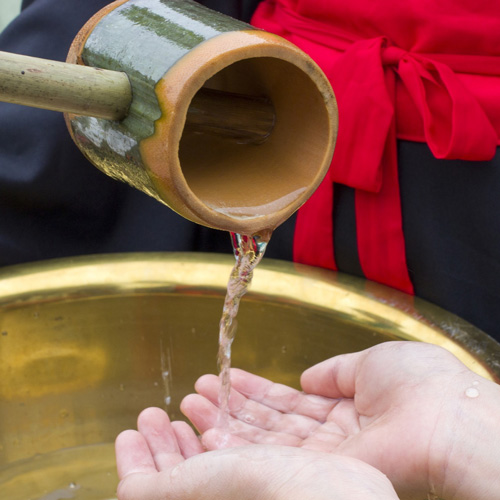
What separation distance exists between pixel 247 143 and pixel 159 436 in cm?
27

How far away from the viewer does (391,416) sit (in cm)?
55

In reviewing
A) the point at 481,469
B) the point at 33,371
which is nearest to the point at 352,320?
the point at 481,469

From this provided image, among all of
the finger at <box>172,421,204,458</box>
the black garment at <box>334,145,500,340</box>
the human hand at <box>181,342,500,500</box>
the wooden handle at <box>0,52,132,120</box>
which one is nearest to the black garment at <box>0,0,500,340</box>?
the black garment at <box>334,145,500,340</box>

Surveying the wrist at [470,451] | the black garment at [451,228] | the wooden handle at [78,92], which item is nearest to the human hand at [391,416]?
the wrist at [470,451]

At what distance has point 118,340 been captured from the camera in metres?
0.75

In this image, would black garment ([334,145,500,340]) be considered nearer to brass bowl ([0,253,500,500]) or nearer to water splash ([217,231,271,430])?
brass bowl ([0,253,500,500])

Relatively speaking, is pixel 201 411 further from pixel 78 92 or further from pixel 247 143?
pixel 78 92

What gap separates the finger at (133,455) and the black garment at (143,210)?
282mm

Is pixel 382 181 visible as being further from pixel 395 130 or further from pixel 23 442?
pixel 23 442

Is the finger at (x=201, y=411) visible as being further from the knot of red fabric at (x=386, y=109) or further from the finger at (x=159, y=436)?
the knot of red fabric at (x=386, y=109)

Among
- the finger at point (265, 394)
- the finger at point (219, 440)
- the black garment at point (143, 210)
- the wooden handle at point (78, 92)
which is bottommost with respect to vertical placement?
the finger at point (219, 440)

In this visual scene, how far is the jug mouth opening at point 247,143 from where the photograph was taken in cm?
40

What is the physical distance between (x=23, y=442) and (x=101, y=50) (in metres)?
0.46

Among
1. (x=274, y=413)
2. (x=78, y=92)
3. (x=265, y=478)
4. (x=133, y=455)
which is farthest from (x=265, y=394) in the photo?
(x=78, y=92)
